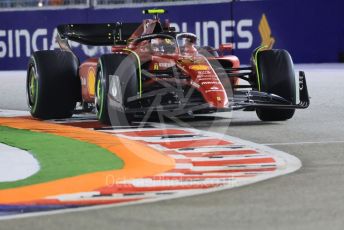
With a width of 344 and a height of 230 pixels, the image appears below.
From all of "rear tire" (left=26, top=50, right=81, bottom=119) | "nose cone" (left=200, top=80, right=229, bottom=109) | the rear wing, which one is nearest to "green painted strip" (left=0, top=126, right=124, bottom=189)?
"rear tire" (left=26, top=50, right=81, bottom=119)

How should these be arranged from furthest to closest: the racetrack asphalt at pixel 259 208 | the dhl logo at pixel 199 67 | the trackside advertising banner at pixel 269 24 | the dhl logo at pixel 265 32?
the dhl logo at pixel 265 32 → the trackside advertising banner at pixel 269 24 → the dhl logo at pixel 199 67 → the racetrack asphalt at pixel 259 208

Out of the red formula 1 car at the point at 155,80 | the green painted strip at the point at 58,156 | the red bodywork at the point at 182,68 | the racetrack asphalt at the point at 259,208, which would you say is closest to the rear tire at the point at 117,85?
the red formula 1 car at the point at 155,80

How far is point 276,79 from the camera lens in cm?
1113

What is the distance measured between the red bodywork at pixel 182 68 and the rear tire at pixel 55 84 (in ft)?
0.54

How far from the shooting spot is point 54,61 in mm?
11719

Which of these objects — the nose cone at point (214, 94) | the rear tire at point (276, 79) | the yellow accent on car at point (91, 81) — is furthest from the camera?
the yellow accent on car at point (91, 81)

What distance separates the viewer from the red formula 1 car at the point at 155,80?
10.4 meters

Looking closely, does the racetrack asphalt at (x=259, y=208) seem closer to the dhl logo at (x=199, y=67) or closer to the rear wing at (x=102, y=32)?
the dhl logo at (x=199, y=67)

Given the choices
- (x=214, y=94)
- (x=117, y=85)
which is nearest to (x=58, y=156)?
(x=117, y=85)

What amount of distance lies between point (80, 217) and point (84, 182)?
4.15ft

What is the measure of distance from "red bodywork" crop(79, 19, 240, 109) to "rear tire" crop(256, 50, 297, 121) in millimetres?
605

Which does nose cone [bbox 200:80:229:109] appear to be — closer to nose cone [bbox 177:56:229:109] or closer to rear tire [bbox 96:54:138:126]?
nose cone [bbox 177:56:229:109]

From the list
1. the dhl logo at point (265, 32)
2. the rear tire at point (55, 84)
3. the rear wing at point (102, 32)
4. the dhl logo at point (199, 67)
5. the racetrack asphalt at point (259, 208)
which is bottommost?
the dhl logo at point (265, 32)

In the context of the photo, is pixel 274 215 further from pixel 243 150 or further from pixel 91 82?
pixel 91 82
